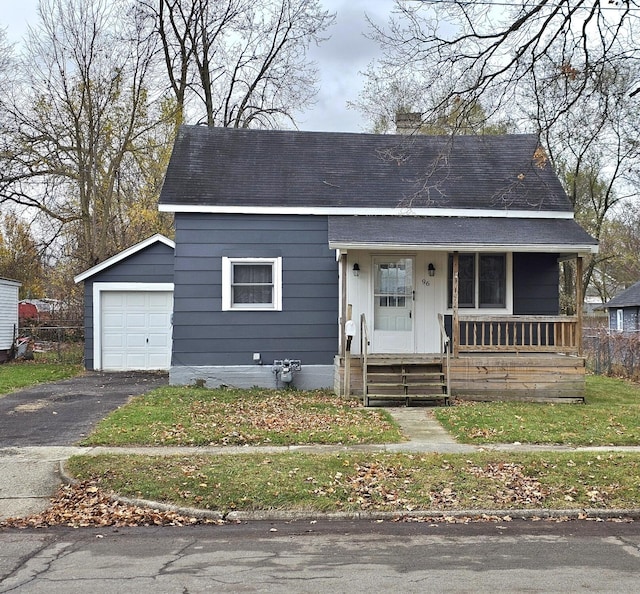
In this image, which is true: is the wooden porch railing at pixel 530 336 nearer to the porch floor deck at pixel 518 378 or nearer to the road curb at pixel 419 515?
the porch floor deck at pixel 518 378

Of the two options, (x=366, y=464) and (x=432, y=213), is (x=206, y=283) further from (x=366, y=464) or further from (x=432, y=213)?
(x=366, y=464)

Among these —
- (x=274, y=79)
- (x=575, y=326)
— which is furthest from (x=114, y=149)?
(x=575, y=326)

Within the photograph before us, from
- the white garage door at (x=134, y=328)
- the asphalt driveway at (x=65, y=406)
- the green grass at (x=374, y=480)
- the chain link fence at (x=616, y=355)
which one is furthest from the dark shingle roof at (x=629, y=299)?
the green grass at (x=374, y=480)

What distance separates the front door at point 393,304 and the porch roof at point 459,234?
835 millimetres

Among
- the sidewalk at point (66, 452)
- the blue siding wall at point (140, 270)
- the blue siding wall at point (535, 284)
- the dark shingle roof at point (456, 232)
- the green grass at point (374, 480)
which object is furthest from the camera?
the blue siding wall at point (140, 270)

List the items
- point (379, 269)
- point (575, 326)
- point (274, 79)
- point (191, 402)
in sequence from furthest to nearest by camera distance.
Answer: point (274, 79), point (379, 269), point (575, 326), point (191, 402)

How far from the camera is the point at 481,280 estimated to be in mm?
14617

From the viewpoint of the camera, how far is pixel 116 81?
2367 cm

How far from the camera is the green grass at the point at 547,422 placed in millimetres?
9406

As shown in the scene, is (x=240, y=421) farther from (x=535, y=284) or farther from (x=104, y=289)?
(x=104, y=289)

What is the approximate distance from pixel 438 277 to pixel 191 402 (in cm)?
565

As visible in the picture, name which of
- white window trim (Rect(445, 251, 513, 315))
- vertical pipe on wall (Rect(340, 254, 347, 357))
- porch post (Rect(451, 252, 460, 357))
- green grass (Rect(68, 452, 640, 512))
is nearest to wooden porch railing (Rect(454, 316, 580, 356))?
porch post (Rect(451, 252, 460, 357))

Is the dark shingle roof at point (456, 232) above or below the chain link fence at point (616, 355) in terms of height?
above

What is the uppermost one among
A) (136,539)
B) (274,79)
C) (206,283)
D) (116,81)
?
(274,79)
